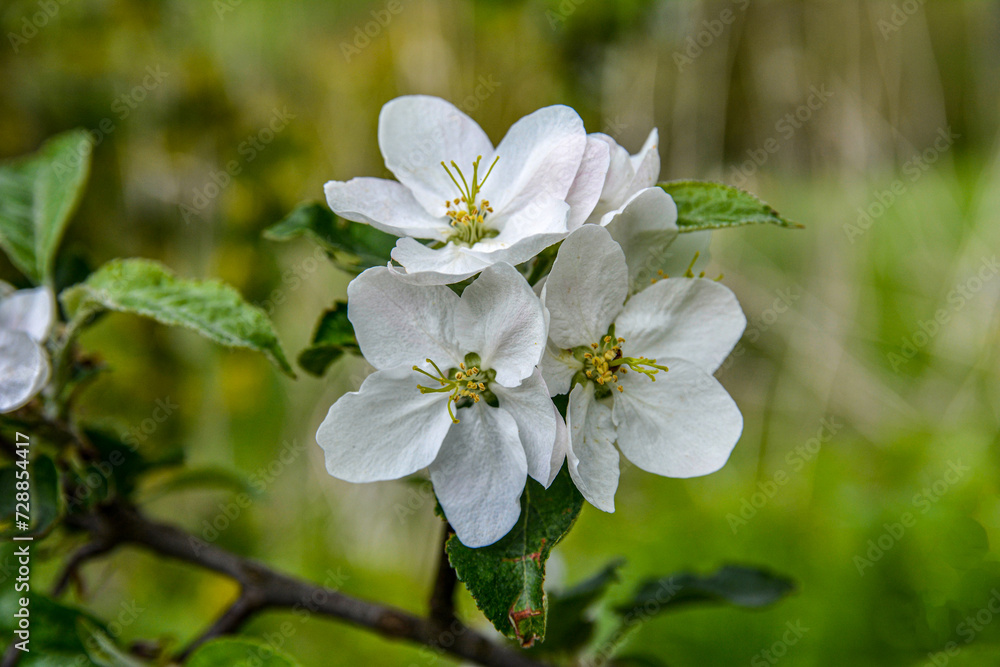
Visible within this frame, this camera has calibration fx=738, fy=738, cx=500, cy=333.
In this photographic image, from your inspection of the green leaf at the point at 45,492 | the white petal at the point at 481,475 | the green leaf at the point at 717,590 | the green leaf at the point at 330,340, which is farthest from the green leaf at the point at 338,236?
the green leaf at the point at 717,590

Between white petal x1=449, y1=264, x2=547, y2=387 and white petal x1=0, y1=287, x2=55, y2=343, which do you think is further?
white petal x1=0, y1=287, x2=55, y2=343

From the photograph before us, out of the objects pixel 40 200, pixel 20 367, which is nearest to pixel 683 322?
pixel 20 367

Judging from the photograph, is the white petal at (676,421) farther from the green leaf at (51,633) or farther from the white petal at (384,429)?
the green leaf at (51,633)

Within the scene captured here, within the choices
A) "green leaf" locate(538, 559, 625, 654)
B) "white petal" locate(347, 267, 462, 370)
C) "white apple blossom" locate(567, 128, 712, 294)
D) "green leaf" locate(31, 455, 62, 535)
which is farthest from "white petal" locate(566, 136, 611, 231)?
"green leaf" locate(31, 455, 62, 535)

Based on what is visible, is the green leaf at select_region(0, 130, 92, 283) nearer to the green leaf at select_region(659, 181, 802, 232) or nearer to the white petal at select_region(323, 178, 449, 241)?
the white petal at select_region(323, 178, 449, 241)

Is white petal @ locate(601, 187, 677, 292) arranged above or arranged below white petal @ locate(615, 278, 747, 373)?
above
